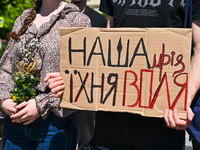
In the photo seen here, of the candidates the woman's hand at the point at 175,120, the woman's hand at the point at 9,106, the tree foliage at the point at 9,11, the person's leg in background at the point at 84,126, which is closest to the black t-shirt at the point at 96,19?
the person's leg in background at the point at 84,126

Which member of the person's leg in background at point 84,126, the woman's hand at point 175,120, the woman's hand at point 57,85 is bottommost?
the person's leg in background at point 84,126

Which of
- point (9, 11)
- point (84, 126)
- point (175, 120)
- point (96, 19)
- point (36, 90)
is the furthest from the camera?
point (9, 11)

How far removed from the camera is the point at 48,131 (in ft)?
5.98

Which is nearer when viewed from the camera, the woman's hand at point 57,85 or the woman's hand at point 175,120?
the woman's hand at point 175,120

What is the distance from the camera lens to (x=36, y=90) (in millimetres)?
1875

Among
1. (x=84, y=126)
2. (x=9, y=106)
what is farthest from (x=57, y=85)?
(x=84, y=126)

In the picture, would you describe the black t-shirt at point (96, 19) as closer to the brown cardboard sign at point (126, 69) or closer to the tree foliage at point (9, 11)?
the brown cardboard sign at point (126, 69)

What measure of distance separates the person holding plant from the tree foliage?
4.48 m

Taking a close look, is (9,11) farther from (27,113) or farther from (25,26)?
(27,113)

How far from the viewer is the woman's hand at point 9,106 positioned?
182 cm

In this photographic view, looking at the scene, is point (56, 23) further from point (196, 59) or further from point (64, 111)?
point (196, 59)

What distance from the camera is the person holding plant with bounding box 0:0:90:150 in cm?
180

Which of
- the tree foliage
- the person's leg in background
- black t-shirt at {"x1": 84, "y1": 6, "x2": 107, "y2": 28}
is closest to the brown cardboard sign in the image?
black t-shirt at {"x1": 84, "y1": 6, "x2": 107, "y2": 28}

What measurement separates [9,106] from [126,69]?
886mm
